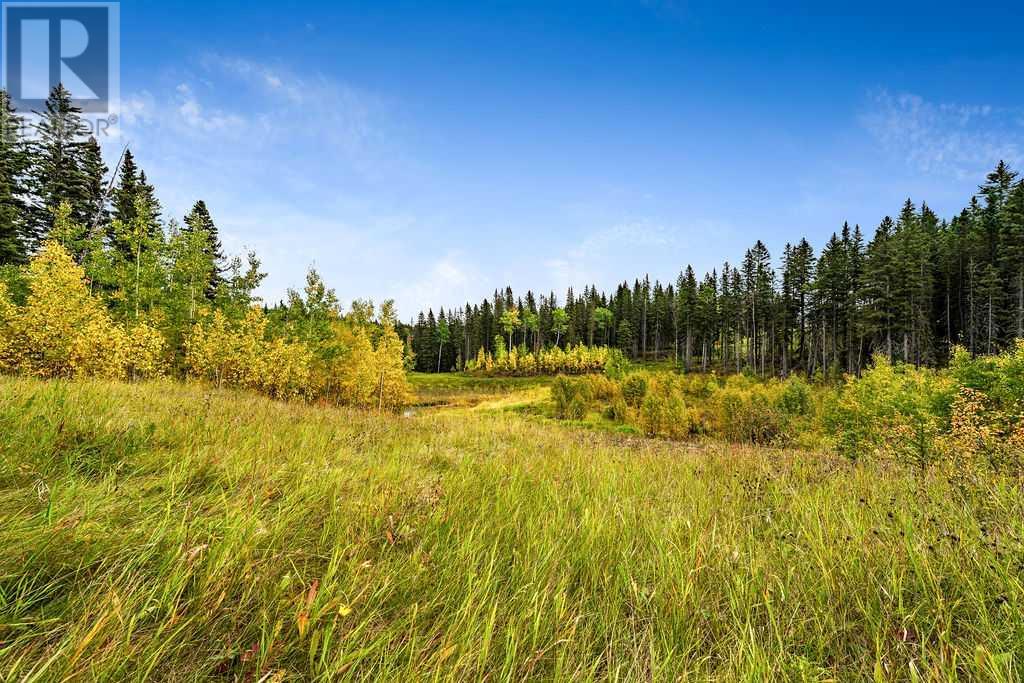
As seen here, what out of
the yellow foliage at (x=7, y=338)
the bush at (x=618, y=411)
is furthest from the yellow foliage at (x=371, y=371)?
the bush at (x=618, y=411)

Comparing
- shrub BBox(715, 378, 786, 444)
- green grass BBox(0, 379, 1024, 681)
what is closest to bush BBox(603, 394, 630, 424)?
shrub BBox(715, 378, 786, 444)

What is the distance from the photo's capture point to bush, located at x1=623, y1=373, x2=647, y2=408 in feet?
84.5

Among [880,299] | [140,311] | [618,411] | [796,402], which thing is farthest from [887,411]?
[880,299]

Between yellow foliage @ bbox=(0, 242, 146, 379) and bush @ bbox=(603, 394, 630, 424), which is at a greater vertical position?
yellow foliage @ bbox=(0, 242, 146, 379)

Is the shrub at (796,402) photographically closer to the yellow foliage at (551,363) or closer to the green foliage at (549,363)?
the green foliage at (549,363)

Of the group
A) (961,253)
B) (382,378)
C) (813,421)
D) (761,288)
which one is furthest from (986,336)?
(382,378)

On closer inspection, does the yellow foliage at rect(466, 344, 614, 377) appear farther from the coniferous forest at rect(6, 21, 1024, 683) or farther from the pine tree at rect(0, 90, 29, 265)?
the coniferous forest at rect(6, 21, 1024, 683)

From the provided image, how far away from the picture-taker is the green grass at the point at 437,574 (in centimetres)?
129

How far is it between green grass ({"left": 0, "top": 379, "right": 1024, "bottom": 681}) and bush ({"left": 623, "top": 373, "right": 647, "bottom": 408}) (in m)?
22.7

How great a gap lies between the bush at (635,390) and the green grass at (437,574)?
2269cm

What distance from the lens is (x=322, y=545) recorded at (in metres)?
2.06

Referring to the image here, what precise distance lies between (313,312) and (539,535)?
28.5 metres

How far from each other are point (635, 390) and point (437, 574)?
26300 mm

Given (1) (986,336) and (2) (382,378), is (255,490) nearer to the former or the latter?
(2) (382,378)
